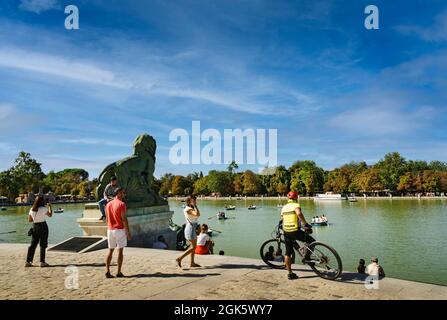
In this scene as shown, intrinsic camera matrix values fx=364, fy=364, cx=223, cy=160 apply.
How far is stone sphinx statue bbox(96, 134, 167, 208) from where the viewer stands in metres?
15.1

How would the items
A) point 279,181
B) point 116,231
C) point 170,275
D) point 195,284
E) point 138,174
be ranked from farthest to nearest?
point 279,181 → point 138,174 → point 170,275 → point 116,231 → point 195,284

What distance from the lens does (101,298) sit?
6945mm

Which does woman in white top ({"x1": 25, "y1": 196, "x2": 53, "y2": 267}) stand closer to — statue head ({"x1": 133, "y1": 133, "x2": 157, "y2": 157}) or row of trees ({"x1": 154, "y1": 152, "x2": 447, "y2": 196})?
statue head ({"x1": 133, "y1": 133, "x2": 157, "y2": 157})

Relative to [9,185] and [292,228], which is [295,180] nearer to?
[9,185]

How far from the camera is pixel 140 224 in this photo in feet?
49.7

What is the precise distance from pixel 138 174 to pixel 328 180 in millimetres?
109628

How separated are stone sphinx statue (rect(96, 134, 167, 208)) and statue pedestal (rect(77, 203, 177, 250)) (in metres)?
0.36

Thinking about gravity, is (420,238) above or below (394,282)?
below

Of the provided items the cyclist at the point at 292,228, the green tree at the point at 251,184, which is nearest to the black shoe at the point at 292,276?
the cyclist at the point at 292,228

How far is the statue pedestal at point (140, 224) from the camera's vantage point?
47.4 ft

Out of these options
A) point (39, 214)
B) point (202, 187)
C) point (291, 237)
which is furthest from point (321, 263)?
point (202, 187)
